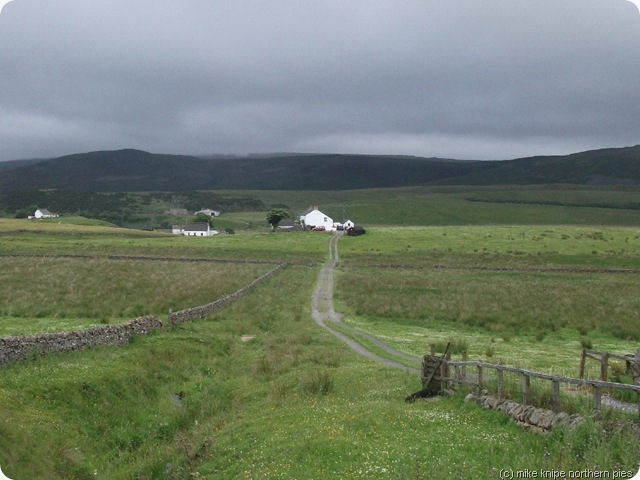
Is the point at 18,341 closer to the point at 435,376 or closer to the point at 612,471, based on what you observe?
the point at 435,376

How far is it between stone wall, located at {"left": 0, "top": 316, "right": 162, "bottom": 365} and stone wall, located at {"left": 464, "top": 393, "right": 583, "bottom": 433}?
49.3 ft

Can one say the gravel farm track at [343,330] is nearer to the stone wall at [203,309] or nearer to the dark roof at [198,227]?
the stone wall at [203,309]

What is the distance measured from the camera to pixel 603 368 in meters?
16.1

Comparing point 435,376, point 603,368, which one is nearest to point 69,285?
point 435,376

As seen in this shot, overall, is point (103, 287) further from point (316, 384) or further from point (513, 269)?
point (513, 269)

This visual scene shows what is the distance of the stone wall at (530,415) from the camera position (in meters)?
12.9

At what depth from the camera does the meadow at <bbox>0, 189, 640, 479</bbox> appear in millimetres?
12953

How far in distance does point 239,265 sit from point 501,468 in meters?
65.7

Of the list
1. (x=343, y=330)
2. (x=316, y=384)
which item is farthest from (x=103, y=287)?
(x=316, y=384)

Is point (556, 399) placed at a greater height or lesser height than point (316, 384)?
greater

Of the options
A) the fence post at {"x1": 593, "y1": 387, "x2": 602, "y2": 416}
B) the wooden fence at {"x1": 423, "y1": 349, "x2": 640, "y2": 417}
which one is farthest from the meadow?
the wooden fence at {"x1": 423, "y1": 349, "x2": 640, "y2": 417}

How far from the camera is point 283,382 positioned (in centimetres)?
2117

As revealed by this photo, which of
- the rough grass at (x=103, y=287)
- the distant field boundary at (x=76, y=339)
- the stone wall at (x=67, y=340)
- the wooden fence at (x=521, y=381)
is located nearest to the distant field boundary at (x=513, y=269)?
the rough grass at (x=103, y=287)

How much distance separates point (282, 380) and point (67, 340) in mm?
8407
